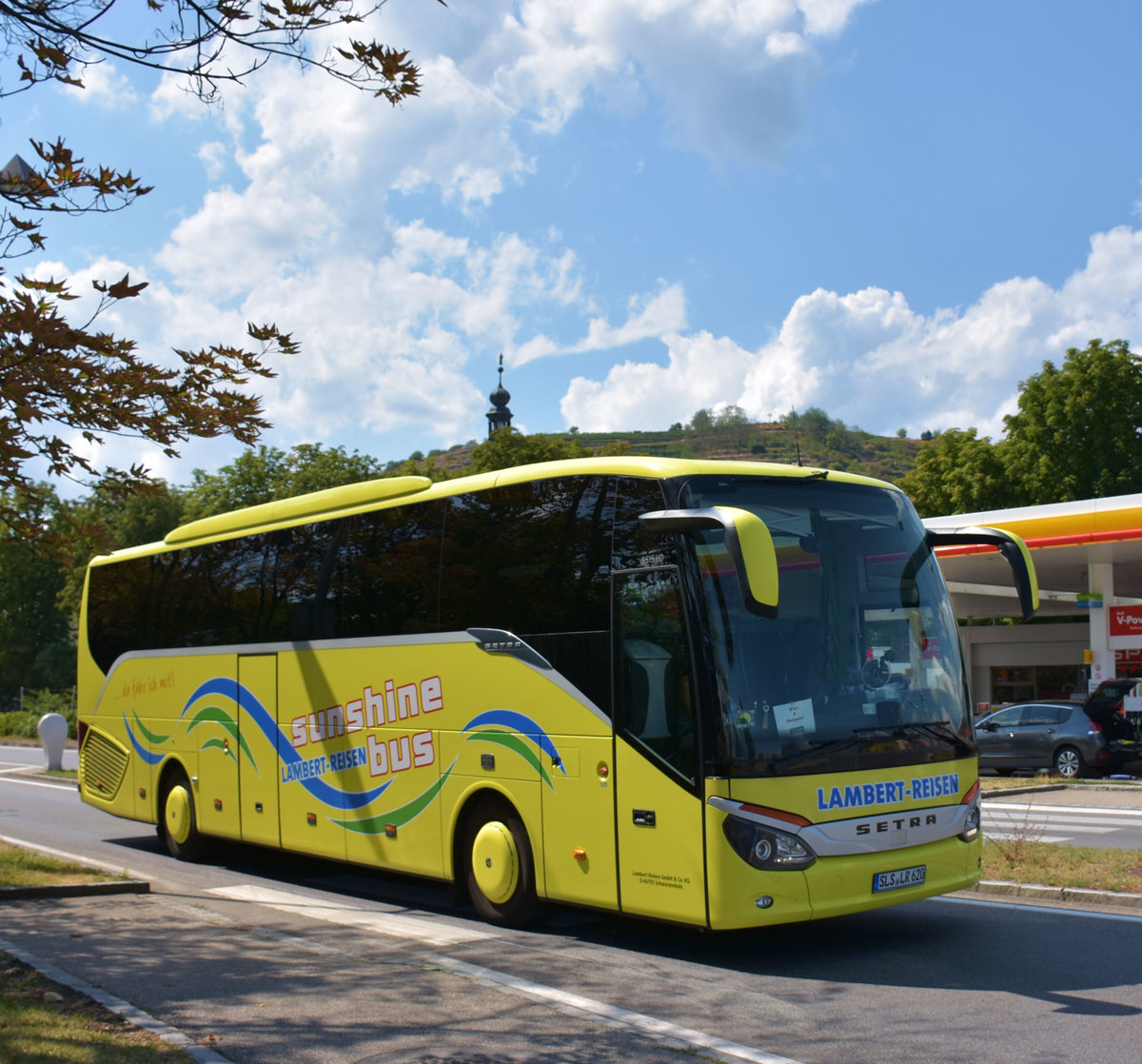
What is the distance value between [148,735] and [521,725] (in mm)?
7217

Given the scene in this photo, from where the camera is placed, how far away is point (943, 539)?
365 inches

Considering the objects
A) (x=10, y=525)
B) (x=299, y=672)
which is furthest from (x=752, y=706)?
(x=10, y=525)

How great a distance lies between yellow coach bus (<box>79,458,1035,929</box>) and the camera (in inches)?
297

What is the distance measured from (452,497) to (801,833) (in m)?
4.06

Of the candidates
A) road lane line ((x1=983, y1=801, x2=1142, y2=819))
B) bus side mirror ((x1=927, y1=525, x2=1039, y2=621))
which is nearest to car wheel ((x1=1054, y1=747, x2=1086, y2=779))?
road lane line ((x1=983, y1=801, x2=1142, y2=819))

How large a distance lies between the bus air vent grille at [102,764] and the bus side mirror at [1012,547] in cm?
1040

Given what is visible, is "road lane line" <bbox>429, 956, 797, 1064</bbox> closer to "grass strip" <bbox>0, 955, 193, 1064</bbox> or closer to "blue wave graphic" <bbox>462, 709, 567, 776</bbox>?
"blue wave graphic" <bbox>462, 709, 567, 776</bbox>

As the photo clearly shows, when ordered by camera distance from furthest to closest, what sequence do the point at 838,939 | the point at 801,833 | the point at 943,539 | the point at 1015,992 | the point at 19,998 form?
the point at 943,539, the point at 838,939, the point at 801,833, the point at 1015,992, the point at 19,998

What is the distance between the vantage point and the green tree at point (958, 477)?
170ft

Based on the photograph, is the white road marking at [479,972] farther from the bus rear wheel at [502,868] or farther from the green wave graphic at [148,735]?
the green wave graphic at [148,735]

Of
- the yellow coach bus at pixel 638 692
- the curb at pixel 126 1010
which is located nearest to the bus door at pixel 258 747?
the yellow coach bus at pixel 638 692

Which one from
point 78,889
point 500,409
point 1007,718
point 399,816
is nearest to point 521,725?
point 399,816

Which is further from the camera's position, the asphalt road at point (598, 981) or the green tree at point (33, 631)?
the green tree at point (33, 631)

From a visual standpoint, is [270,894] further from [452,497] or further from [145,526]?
[145,526]
